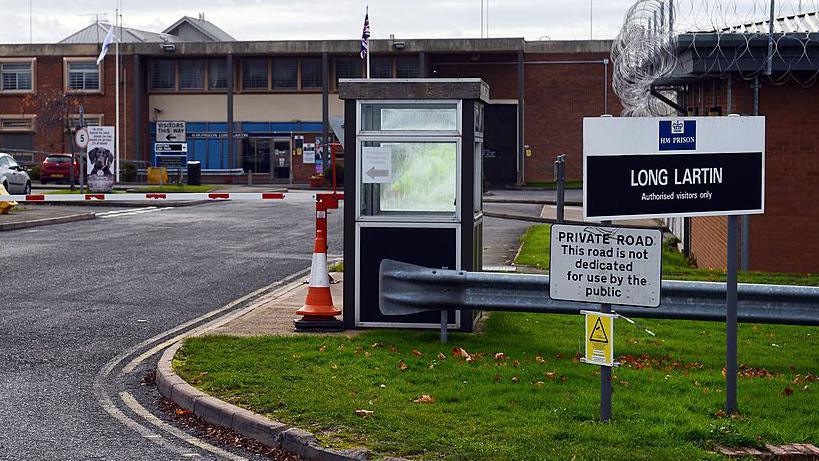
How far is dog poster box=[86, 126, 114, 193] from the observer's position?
128 feet

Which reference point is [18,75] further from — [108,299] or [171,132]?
[108,299]

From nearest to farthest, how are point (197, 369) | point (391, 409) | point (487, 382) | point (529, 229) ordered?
point (391, 409)
point (487, 382)
point (197, 369)
point (529, 229)

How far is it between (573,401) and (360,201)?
3776 mm

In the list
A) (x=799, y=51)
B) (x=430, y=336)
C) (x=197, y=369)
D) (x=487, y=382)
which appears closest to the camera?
(x=487, y=382)

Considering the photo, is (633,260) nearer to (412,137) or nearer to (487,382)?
(487,382)

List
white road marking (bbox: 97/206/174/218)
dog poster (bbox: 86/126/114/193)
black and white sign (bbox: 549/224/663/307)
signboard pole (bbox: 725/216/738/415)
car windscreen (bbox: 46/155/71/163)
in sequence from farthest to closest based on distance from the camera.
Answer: car windscreen (bbox: 46/155/71/163) → dog poster (bbox: 86/126/114/193) → white road marking (bbox: 97/206/174/218) → signboard pole (bbox: 725/216/738/415) → black and white sign (bbox: 549/224/663/307)

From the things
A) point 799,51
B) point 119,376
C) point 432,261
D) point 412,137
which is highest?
point 799,51

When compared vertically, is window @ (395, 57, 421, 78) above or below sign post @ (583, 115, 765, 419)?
above

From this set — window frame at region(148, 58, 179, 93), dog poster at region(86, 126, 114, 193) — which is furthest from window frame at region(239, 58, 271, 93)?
dog poster at region(86, 126, 114, 193)

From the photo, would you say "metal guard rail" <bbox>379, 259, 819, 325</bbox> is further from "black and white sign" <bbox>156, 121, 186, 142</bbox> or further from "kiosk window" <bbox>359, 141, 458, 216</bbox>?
"black and white sign" <bbox>156, 121, 186, 142</bbox>

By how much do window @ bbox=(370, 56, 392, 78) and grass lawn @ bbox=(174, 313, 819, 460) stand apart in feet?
160

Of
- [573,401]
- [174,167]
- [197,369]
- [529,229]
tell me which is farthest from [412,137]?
[174,167]

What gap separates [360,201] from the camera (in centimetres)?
1115

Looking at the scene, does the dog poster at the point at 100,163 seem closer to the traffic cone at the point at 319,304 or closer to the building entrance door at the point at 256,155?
the building entrance door at the point at 256,155
